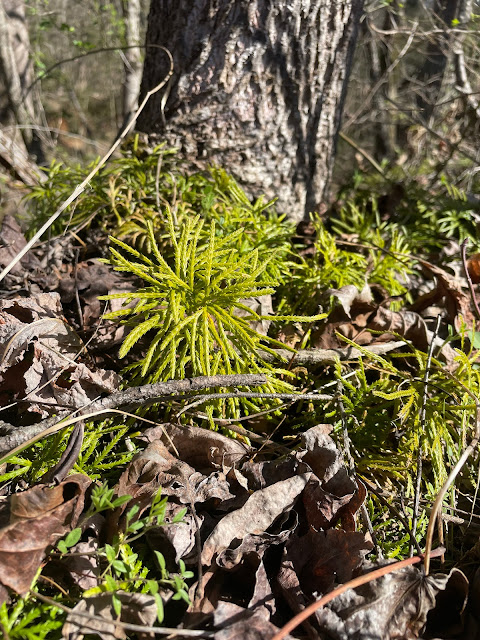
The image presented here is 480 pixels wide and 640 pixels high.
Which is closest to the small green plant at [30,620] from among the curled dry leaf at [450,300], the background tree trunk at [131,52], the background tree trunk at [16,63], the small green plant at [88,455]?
the small green plant at [88,455]

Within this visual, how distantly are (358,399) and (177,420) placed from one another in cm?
76

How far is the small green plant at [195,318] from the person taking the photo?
1857 mm

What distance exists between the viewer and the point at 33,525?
1397mm

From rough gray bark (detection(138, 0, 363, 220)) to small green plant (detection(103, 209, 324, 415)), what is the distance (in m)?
1.21

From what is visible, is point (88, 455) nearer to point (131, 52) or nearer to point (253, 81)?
point (253, 81)

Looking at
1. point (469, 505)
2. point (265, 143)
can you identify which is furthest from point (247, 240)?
point (469, 505)

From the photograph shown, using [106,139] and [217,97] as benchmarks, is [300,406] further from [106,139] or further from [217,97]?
[106,139]

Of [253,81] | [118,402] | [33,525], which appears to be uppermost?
[253,81]

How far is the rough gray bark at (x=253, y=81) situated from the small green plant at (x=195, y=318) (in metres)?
1.21

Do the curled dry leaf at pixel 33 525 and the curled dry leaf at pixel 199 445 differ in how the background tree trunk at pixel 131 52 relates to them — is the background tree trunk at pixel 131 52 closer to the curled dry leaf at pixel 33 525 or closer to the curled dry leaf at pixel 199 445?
the curled dry leaf at pixel 199 445

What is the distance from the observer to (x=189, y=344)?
73.7 inches

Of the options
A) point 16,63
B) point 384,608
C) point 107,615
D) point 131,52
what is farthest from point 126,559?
point 131,52

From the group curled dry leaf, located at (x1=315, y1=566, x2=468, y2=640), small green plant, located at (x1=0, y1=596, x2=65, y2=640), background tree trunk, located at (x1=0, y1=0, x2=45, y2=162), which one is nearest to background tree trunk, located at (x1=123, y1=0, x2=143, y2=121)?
background tree trunk, located at (x1=0, y1=0, x2=45, y2=162)

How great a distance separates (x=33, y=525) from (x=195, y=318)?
0.87 metres
